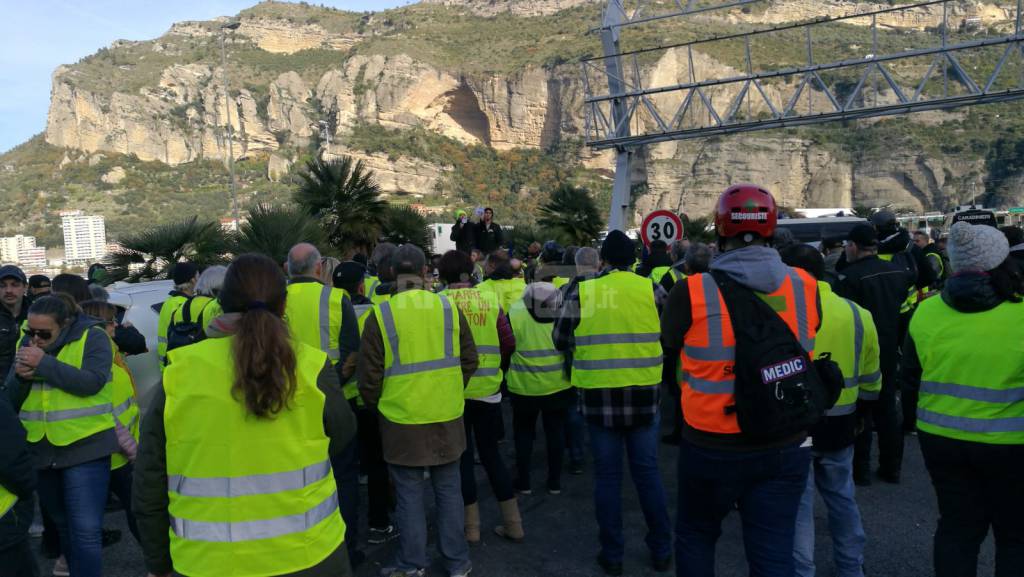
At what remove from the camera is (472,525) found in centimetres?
461

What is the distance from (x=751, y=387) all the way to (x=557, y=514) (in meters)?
2.92

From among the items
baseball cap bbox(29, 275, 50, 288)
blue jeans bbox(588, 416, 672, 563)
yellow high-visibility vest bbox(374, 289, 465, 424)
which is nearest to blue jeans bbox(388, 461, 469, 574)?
yellow high-visibility vest bbox(374, 289, 465, 424)

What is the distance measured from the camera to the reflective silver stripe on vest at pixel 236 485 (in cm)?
205

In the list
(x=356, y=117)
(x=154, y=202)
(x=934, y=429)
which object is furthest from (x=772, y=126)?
(x=356, y=117)

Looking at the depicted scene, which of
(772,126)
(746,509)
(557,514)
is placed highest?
(772,126)

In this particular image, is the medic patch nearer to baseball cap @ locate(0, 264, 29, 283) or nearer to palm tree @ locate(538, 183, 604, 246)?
baseball cap @ locate(0, 264, 29, 283)

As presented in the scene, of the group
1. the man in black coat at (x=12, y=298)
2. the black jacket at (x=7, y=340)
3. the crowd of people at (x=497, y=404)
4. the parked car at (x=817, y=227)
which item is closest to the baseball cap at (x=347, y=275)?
the crowd of people at (x=497, y=404)

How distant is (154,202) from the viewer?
8181cm

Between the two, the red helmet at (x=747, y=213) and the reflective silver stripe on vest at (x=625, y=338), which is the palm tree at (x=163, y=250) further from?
the red helmet at (x=747, y=213)

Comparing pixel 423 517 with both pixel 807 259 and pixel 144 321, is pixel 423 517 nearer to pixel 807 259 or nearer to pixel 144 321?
pixel 807 259

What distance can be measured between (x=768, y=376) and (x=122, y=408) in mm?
3649

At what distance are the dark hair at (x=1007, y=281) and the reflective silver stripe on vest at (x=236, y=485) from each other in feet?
9.90

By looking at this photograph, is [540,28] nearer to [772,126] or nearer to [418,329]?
[772,126]

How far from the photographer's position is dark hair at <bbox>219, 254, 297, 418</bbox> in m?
1.98
